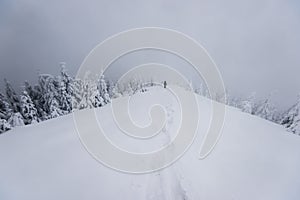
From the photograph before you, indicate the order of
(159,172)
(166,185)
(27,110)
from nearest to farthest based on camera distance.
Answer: (166,185), (159,172), (27,110)

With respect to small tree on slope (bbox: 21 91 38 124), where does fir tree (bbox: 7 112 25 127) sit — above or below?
below

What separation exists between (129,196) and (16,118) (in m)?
19.8

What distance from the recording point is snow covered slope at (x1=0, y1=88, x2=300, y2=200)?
689 cm

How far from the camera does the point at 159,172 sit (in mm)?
7770

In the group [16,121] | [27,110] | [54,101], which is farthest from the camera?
[54,101]

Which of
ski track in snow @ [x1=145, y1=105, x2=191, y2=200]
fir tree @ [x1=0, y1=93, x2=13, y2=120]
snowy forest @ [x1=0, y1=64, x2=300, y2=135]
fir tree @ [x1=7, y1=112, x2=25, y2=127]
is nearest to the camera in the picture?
ski track in snow @ [x1=145, y1=105, x2=191, y2=200]

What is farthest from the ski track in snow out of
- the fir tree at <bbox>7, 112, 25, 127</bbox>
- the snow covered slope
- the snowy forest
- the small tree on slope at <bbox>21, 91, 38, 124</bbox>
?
the small tree on slope at <bbox>21, 91, 38, 124</bbox>

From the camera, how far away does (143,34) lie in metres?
10.6

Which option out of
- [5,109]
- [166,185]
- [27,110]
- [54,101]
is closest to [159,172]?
[166,185]

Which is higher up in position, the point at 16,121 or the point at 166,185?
the point at 16,121

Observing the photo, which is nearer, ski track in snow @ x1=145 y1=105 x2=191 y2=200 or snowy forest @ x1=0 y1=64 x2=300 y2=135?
ski track in snow @ x1=145 y1=105 x2=191 y2=200

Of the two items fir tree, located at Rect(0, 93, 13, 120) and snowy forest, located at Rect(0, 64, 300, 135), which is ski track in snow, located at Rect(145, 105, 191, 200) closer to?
snowy forest, located at Rect(0, 64, 300, 135)

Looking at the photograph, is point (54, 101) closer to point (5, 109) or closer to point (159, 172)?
point (5, 109)

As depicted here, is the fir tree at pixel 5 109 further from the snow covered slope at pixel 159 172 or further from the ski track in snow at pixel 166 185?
the ski track in snow at pixel 166 185
